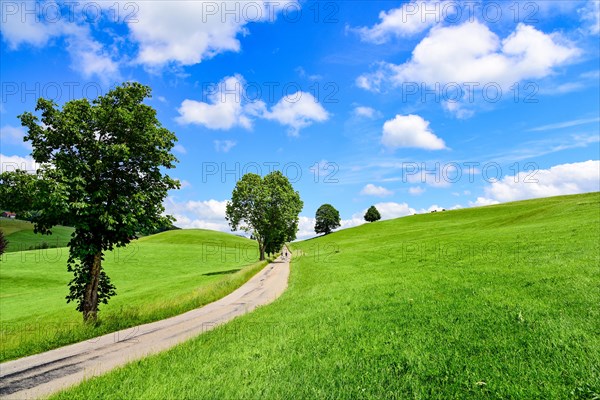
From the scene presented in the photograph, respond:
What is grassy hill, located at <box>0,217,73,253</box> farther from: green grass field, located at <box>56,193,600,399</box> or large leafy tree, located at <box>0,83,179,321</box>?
green grass field, located at <box>56,193,600,399</box>

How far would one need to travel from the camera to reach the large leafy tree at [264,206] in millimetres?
61875

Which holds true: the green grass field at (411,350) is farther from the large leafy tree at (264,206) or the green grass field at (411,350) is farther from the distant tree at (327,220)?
the distant tree at (327,220)

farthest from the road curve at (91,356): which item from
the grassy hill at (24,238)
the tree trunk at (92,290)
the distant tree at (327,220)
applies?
the distant tree at (327,220)

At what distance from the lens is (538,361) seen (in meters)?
7.09

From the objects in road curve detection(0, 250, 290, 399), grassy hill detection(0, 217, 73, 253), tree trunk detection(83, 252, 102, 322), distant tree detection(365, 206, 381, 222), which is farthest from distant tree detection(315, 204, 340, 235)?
tree trunk detection(83, 252, 102, 322)

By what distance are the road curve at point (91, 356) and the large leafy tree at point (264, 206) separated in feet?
136

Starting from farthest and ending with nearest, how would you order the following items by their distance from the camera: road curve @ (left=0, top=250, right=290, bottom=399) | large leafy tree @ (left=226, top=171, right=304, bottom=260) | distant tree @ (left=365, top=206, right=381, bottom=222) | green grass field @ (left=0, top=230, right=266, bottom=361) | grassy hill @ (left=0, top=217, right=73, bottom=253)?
distant tree @ (left=365, top=206, right=381, bottom=222)
grassy hill @ (left=0, top=217, right=73, bottom=253)
large leafy tree @ (left=226, top=171, right=304, bottom=260)
green grass field @ (left=0, top=230, right=266, bottom=361)
road curve @ (left=0, top=250, right=290, bottom=399)

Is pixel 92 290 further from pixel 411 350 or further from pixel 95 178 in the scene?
pixel 411 350

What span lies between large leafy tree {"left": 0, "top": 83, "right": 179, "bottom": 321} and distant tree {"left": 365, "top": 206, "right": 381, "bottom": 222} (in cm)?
14505

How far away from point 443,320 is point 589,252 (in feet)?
45.1

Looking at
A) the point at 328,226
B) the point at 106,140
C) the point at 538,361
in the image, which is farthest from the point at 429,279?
the point at 328,226

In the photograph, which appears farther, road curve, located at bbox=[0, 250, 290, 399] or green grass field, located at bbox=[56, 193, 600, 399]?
road curve, located at bbox=[0, 250, 290, 399]

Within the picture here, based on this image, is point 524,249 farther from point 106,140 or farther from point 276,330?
point 106,140

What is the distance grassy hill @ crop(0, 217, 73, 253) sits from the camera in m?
96.4
